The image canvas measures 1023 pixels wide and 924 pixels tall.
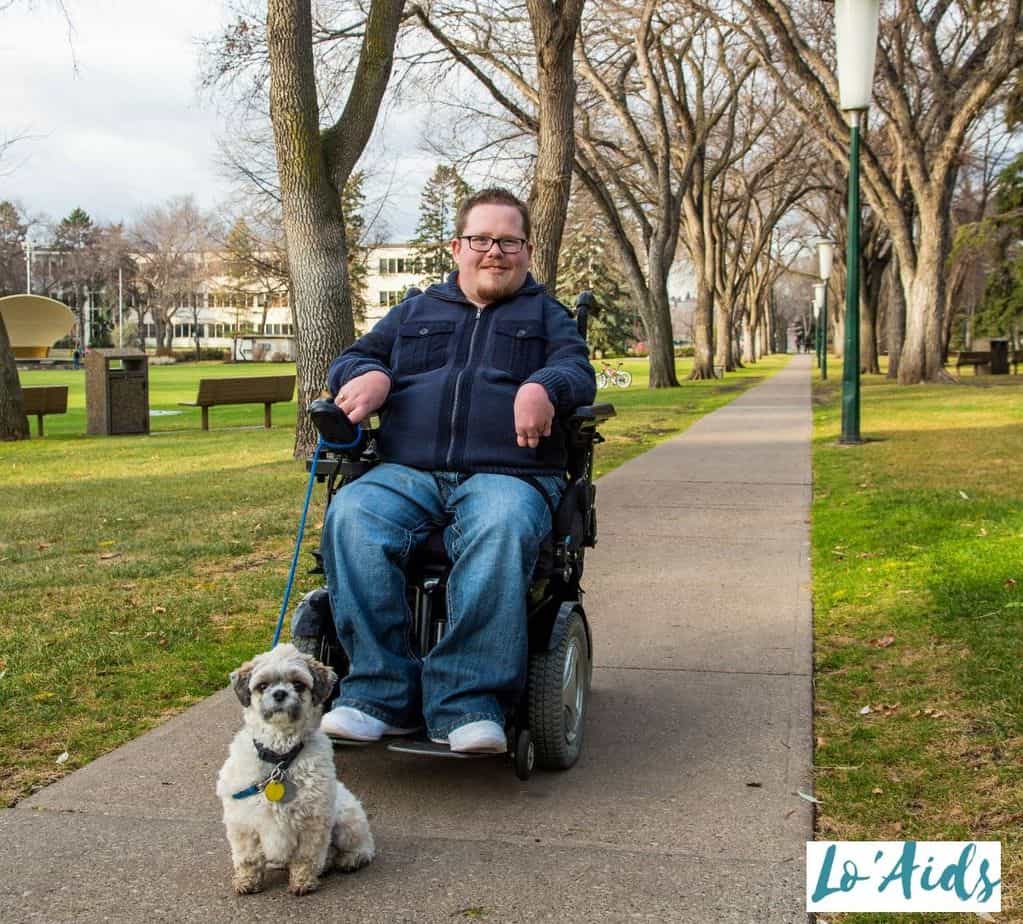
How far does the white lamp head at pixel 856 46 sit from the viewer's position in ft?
47.8

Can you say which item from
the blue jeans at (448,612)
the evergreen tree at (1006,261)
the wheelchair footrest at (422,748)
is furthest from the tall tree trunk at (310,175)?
the evergreen tree at (1006,261)

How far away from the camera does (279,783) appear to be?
311 cm

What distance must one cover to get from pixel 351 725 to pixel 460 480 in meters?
0.95

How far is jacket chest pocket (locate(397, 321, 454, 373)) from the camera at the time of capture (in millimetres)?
4531

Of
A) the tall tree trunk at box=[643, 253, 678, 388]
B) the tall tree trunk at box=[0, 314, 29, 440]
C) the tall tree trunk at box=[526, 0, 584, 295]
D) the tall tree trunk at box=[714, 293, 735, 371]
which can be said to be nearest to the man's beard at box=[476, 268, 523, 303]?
the tall tree trunk at box=[526, 0, 584, 295]

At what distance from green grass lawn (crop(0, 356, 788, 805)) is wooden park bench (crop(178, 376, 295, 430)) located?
178 inches

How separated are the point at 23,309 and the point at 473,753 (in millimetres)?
69073

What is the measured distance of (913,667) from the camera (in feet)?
17.3

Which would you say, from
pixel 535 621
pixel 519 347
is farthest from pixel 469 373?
pixel 535 621

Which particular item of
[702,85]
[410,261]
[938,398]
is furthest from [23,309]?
[938,398]

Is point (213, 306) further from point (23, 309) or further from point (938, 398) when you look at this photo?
point (938, 398)

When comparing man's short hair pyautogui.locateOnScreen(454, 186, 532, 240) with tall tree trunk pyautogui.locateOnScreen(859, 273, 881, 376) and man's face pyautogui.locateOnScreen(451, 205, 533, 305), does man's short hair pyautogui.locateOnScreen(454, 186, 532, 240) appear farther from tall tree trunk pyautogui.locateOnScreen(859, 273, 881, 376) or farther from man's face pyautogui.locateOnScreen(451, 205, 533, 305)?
tall tree trunk pyautogui.locateOnScreen(859, 273, 881, 376)

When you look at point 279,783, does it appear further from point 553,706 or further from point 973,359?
point 973,359

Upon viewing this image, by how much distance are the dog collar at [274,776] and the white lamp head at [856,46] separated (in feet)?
44.3
